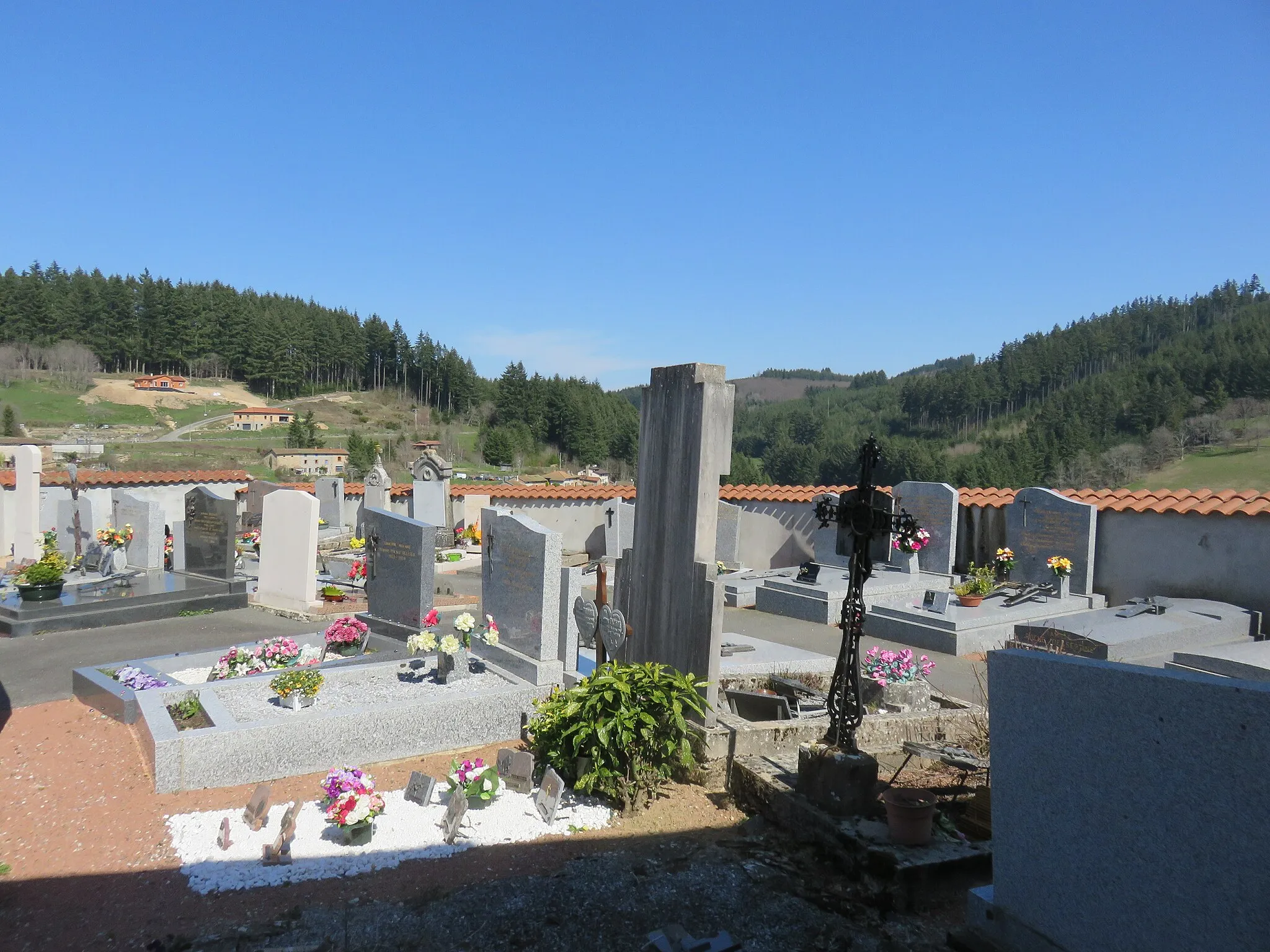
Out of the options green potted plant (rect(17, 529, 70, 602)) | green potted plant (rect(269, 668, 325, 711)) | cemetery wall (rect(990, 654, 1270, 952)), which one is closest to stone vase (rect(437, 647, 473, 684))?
green potted plant (rect(269, 668, 325, 711))

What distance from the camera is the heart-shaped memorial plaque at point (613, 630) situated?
6.89 meters

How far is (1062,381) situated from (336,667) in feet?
347

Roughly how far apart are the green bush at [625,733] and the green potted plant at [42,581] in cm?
942

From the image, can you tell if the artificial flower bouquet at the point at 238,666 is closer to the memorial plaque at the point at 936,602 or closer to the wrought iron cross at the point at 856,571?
the wrought iron cross at the point at 856,571

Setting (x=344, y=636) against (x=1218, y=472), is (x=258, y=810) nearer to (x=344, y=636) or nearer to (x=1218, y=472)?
(x=344, y=636)

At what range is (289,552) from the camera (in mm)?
12664

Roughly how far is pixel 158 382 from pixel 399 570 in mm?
86787

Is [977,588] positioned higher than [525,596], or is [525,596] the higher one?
[525,596]

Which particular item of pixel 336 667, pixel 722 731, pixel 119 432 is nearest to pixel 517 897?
pixel 722 731

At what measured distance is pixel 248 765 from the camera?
6.21 metres

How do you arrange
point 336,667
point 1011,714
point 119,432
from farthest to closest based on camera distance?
point 119,432, point 336,667, point 1011,714

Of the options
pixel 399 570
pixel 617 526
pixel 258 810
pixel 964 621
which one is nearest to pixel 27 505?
pixel 617 526

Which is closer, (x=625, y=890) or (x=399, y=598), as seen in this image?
(x=625, y=890)

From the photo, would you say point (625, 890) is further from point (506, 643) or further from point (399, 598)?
point (399, 598)
